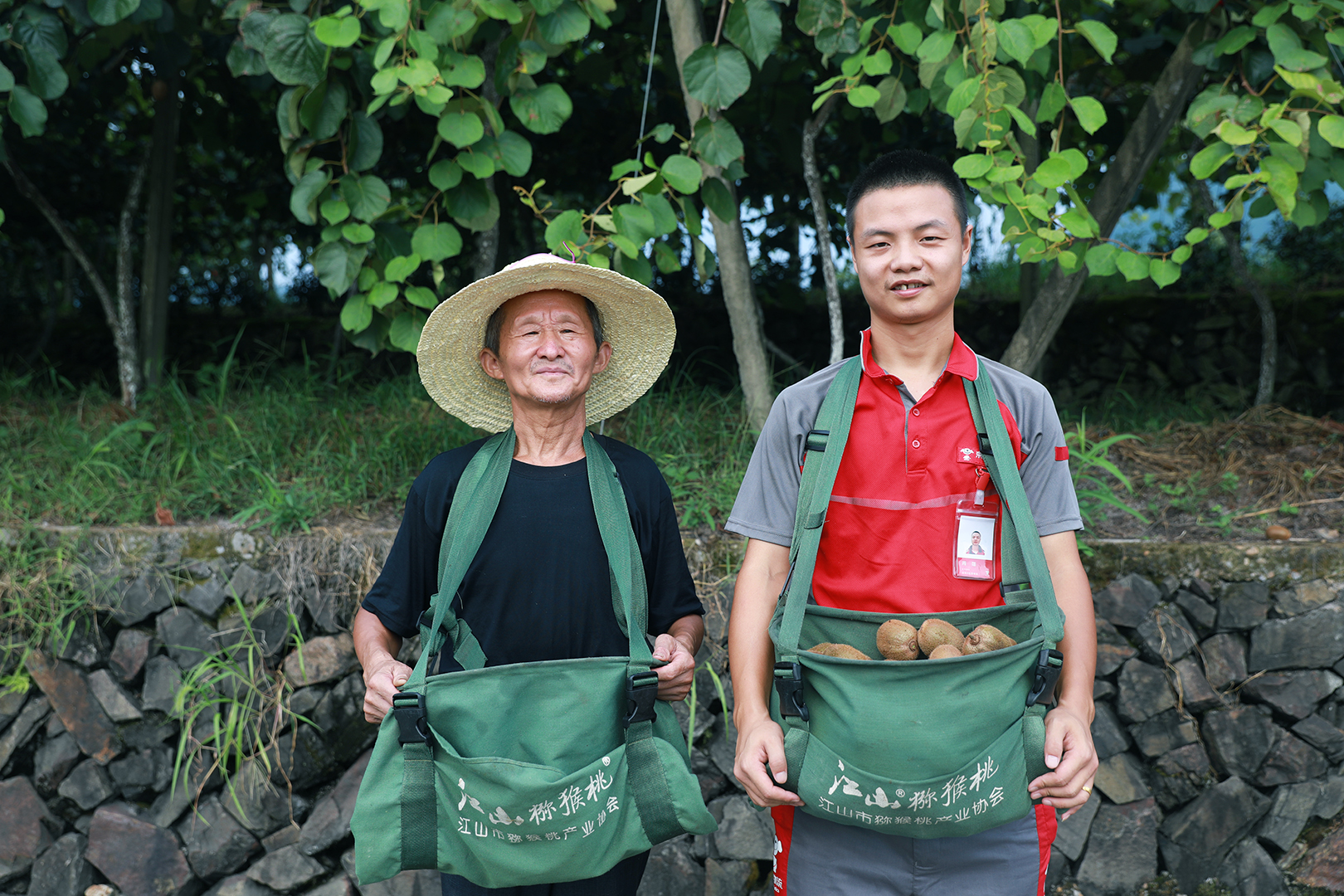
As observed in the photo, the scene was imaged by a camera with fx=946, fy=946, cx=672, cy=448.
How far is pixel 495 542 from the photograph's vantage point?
1739mm

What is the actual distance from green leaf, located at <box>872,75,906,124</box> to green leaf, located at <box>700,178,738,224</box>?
519 mm

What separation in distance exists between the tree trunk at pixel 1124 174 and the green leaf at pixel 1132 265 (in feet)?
1.92

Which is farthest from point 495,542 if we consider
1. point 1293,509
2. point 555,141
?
point 555,141

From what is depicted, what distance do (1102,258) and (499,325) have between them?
1.66m

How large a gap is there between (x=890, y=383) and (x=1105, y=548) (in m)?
1.52

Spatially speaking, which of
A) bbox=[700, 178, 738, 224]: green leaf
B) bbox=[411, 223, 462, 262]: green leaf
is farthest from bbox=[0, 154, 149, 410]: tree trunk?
bbox=[700, 178, 738, 224]: green leaf

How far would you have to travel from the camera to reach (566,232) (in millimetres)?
2514

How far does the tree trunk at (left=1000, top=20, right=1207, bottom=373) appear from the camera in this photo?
3.08 metres

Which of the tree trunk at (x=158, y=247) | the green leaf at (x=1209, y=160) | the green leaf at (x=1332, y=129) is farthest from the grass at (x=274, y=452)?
the green leaf at (x=1332, y=129)

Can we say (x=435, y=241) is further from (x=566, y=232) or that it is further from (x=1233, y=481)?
(x=1233, y=481)

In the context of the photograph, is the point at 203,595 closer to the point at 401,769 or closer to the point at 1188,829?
the point at 401,769

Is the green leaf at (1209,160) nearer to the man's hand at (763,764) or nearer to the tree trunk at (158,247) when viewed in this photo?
the man's hand at (763,764)

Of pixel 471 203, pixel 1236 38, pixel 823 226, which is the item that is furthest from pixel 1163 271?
pixel 471 203

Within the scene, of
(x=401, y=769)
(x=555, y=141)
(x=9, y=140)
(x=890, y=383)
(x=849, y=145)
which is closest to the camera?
(x=401, y=769)
